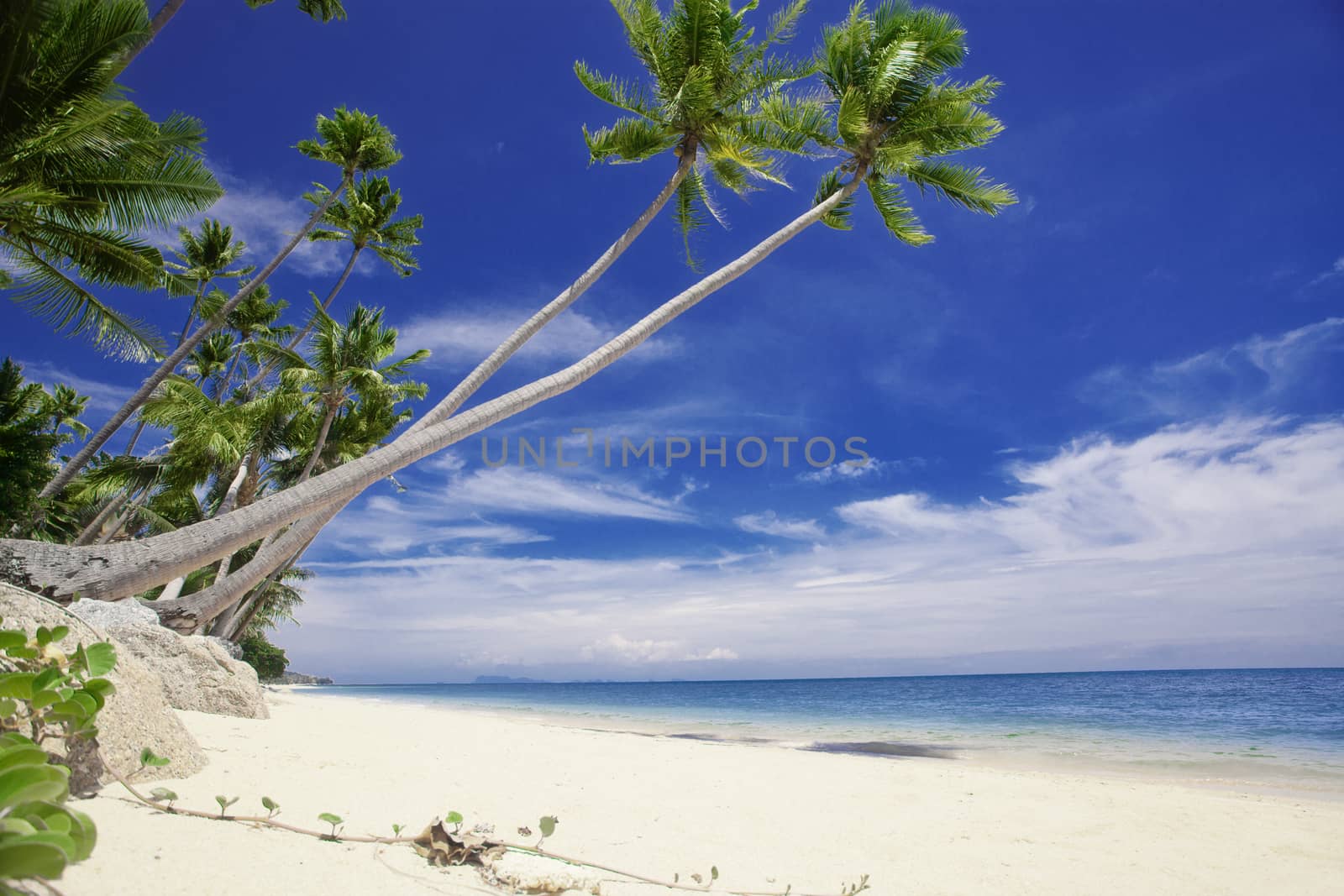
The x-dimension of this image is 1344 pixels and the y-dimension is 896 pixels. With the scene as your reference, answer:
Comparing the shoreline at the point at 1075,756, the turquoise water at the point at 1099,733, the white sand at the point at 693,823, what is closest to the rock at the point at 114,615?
the white sand at the point at 693,823

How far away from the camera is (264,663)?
4556 centimetres

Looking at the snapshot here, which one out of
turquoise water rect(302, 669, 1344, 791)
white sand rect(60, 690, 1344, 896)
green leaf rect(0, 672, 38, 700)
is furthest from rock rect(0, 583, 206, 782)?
turquoise water rect(302, 669, 1344, 791)

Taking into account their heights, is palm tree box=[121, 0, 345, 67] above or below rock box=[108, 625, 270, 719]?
above

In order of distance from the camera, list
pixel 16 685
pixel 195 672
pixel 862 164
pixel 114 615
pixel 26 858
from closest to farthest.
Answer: pixel 26 858
pixel 16 685
pixel 195 672
pixel 114 615
pixel 862 164

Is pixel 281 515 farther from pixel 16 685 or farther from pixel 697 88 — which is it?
pixel 697 88

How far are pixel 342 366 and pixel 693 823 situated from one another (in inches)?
739

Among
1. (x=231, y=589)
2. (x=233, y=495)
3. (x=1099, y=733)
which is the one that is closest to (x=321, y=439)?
(x=233, y=495)

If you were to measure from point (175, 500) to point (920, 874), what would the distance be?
21726 mm

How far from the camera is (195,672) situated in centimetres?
768

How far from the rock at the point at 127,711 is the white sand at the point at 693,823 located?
0.20 m

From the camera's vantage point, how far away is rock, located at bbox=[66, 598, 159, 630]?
306 inches

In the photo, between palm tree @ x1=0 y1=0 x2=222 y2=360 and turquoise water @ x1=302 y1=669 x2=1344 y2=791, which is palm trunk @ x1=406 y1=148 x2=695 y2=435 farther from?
turquoise water @ x1=302 y1=669 x2=1344 y2=791

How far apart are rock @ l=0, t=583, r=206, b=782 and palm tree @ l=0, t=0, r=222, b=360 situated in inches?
197

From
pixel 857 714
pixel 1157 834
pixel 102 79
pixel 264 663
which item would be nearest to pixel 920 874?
pixel 1157 834
